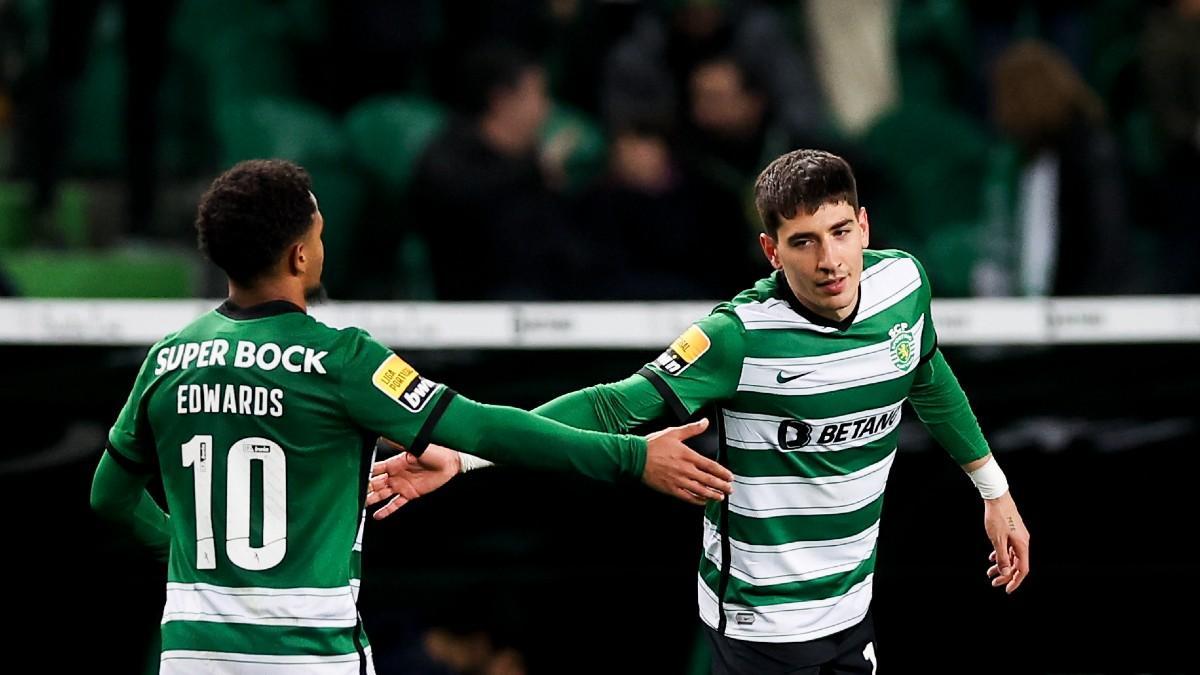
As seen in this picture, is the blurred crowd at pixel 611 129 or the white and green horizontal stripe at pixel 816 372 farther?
the blurred crowd at pixel 611 129

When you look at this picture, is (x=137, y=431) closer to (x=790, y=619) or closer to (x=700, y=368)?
(x=700, y=368)

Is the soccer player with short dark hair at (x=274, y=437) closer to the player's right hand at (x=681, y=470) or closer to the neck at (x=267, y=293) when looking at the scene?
the neck at (x=267, y=293)

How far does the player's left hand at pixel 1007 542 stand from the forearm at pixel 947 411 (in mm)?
132

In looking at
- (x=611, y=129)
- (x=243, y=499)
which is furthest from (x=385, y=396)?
(x=611, y=129)

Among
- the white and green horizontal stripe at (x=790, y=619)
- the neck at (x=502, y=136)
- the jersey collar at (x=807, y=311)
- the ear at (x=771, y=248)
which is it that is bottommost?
the white and green horizontal stripe at (x=790, y=619)

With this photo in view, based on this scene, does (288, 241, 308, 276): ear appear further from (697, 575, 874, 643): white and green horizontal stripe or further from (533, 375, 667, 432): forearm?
(697, 575, 874, 643): white and green horizontal stripe

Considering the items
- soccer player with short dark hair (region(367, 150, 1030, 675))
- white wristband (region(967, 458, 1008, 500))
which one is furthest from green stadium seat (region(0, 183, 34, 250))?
white wristband (region(967, 458, 1008, 500))

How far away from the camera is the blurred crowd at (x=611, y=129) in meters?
6.57

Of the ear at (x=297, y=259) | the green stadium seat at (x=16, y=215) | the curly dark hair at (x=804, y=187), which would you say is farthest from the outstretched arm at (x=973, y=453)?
the green stadium seat at (x=16, y=215)

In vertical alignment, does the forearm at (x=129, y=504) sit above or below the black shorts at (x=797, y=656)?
above

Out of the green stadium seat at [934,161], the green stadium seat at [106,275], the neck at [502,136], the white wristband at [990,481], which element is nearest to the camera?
the white wristband at [990,481]

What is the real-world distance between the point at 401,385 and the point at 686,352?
78 centimetres

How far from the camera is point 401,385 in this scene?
11.2 feet

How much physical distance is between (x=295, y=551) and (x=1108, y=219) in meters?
4.11
